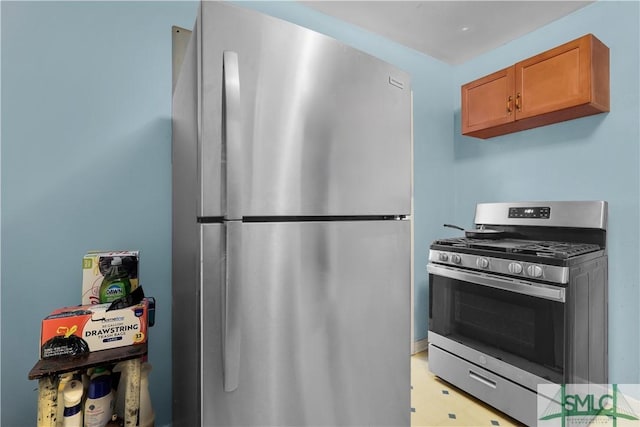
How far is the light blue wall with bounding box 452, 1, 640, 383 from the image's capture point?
178 cm

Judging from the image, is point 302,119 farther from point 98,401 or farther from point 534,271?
point 534,271

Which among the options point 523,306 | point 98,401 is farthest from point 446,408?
point 98,401

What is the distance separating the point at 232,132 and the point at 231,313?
0.43 m

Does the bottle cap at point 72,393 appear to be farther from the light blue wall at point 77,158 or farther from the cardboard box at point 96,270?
the light blue wall at point 77,158

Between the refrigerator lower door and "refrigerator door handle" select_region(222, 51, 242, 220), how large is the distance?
0.08 metres

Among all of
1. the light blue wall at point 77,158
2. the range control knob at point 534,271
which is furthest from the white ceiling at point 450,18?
the range control knob at point 534,271

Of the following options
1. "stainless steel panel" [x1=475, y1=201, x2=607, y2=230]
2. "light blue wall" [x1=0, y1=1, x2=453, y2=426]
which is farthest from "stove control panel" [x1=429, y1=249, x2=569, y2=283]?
"light blue wall" [x1=0, y1=1, x2=453, y2=426]

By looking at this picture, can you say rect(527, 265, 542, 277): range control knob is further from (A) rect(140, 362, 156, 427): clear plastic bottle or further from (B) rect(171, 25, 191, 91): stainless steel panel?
(B) rect(171, 25, 191, 91): stainless steel panel

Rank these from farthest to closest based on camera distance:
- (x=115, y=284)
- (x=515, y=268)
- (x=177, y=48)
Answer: (x=515, y=268) → (x=177, y=48) → (x=115, y=284)

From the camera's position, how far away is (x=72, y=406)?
999mm

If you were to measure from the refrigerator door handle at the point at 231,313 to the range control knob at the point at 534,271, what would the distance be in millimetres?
1483

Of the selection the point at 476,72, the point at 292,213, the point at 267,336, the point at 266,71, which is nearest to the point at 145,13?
the point at 266,71

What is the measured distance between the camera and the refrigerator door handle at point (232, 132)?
74 centimetres

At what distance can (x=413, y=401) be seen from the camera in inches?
73.2
